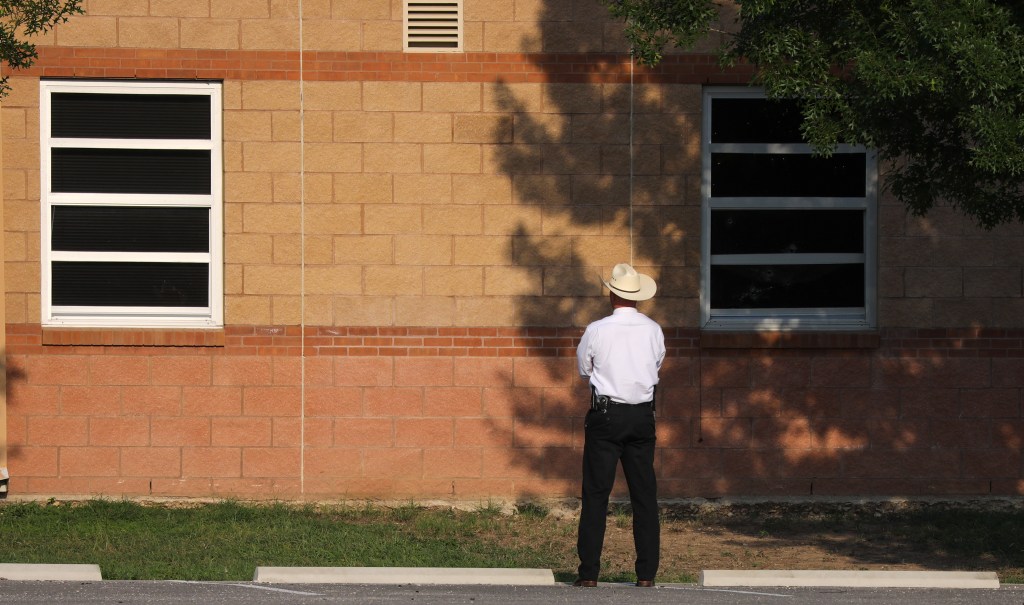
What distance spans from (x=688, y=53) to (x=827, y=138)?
11.3 ft

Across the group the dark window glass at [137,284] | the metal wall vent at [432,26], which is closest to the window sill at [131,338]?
the dark window glass at [137,284]

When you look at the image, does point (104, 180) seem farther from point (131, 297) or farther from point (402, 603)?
point (402, 603)

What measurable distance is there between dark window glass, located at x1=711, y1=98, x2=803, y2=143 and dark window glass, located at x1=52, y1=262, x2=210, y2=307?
14.7 ft

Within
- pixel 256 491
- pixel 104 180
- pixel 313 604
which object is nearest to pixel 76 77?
pixel 104 180

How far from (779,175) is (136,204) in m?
5.40

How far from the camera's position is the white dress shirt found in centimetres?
746

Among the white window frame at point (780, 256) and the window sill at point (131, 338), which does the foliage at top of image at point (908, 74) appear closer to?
the white window frame at point (780, 256)

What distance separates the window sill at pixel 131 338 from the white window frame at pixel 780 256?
414 centimetres

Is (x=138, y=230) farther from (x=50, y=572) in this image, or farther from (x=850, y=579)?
(x=850, y=579)

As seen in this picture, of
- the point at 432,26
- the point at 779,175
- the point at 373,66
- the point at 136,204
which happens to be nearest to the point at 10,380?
the point at 136,204

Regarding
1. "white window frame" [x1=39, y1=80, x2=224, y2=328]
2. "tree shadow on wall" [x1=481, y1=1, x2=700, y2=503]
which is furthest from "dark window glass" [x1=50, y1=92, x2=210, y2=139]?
"tree shadow on wall" [x1=481, y1=1, x2=700, y2=503]

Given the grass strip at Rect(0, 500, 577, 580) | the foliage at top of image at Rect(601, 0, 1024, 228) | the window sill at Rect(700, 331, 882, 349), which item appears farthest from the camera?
the window sill at Rect(700, 331, 882, 349)

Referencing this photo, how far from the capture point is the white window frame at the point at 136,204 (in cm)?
1106

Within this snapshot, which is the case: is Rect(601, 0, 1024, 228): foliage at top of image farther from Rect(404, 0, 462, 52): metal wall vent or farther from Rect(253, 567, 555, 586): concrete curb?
Rect(253, 567, 555, 586): concrete curb
